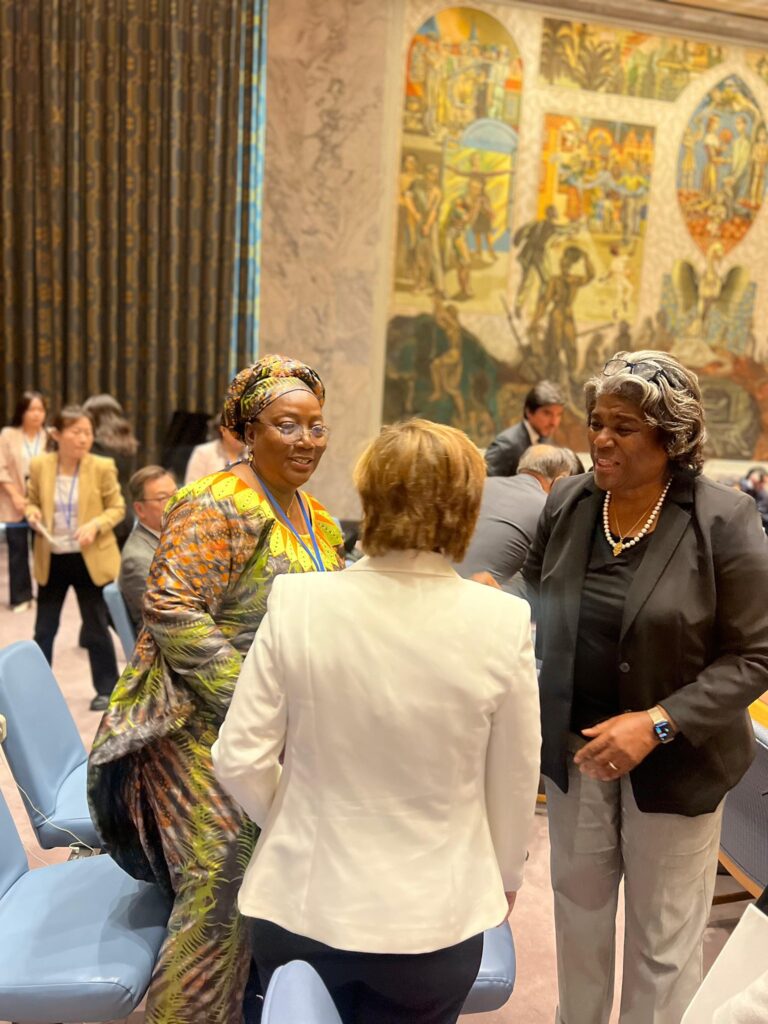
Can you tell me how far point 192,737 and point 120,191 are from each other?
317 inches

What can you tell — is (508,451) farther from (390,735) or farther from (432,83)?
(432,83)

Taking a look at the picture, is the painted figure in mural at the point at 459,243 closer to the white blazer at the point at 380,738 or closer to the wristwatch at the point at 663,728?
the wristwatch at the point at 663,728

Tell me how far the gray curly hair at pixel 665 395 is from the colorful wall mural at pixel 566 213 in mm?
7310

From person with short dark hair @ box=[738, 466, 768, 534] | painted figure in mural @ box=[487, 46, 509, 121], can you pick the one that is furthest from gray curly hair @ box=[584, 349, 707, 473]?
painted figure in mural @ box=[487, 46, 509, 121]

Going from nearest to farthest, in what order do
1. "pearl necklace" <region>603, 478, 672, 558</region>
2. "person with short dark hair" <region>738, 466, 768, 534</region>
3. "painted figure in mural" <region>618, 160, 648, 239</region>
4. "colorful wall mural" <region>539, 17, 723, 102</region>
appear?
"pearl necklace" <region>603, 478, 672, 558</region>
"person with short dark hair" <region>738, 466, 768, 534</region>
"colorful wall mural" <region>539, 17, 723, 102</region>
"painted figure in mural" <region>618, 160, 648, 239</region>

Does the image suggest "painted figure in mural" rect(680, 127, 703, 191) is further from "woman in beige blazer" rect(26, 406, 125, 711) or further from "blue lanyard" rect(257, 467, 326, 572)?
"blue lanyard" rect(257, 467, 326, 572)

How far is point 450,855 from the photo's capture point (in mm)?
1536

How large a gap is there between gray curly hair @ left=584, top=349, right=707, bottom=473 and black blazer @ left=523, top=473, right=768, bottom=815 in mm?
90

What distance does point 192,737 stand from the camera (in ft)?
6.82

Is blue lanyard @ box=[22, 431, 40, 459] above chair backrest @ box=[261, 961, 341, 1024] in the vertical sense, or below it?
below

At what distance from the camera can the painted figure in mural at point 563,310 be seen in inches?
379

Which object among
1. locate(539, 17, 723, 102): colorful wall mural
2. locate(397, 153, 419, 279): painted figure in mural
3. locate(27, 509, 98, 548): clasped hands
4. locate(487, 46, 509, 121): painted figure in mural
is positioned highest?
locate(539, 17, 723, 102): colorful wall mural

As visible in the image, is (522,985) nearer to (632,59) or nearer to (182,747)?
(182,747)

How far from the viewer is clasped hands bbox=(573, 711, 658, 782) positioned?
6.29 feet
